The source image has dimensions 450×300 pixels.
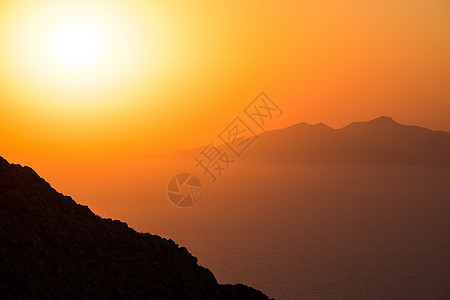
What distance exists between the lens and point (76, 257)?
28.3 metres

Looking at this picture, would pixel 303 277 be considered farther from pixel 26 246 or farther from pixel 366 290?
pixel 26 246

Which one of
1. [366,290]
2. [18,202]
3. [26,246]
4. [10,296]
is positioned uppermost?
[366,290]

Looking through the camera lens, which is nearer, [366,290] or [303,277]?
[366,290]

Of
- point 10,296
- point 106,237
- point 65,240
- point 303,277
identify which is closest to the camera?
point 10,296

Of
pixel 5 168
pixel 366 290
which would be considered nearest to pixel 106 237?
pixel 5 168

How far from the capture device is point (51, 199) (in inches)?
1282

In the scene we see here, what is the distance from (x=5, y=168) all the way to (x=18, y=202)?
136 inches

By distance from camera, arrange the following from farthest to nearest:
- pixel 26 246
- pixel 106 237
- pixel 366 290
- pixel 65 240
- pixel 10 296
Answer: pixel 366 290 < pixel 106 237 < pixel 65 240 < pixel 26 246 < pixel 10 296

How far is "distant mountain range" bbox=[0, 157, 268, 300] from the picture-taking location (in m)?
25.1

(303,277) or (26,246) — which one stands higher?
(303,277)

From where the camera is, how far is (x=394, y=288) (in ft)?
599

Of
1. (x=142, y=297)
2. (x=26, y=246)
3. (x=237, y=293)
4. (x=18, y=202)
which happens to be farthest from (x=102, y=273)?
(x=237, y=293)

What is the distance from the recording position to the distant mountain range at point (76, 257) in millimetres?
25094

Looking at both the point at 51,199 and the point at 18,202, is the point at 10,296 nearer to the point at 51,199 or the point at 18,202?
the point at 18,202
